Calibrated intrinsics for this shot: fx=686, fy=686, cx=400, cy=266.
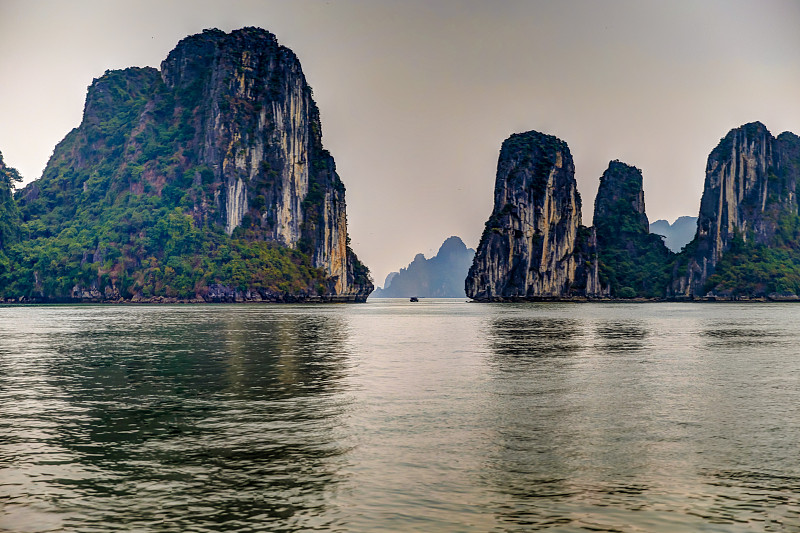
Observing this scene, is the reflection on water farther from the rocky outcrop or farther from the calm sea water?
the rocky outcrop

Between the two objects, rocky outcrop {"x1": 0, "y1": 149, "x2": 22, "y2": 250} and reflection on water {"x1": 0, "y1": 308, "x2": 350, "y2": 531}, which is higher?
rocky outcrop {"x1": 0, "y1": 149, "x2": 22, "y2": 250}

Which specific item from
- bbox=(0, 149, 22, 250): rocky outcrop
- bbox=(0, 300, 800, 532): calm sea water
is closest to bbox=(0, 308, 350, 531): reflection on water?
bbox=(0, 300, 800, 532): calm sea water

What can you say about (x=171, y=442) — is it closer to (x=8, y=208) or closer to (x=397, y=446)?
(x=397, y=446)

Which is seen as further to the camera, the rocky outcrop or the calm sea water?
the rocky outcrop

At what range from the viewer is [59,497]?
38.2 ft

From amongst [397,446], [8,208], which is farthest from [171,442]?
[8,208]

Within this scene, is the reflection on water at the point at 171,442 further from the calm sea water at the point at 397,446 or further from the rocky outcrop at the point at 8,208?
the rocky outcrop at the point at 8,208

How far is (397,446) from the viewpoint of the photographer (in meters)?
15.6

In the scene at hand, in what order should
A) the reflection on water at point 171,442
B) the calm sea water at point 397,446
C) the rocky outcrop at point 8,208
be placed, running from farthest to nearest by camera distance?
1. the rocky outcrop at point 8,208
2. the reflection on water at point 171,442
3. the calm sea water at point 397,446

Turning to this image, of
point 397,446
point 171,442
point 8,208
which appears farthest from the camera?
point 8,208

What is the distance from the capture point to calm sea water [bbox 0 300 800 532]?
10844mm

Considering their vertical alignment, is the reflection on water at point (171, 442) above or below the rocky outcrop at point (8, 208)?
below

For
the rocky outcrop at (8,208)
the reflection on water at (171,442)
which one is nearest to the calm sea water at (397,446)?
the reflection on water at (171,442)

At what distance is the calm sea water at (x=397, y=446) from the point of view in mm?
10844
